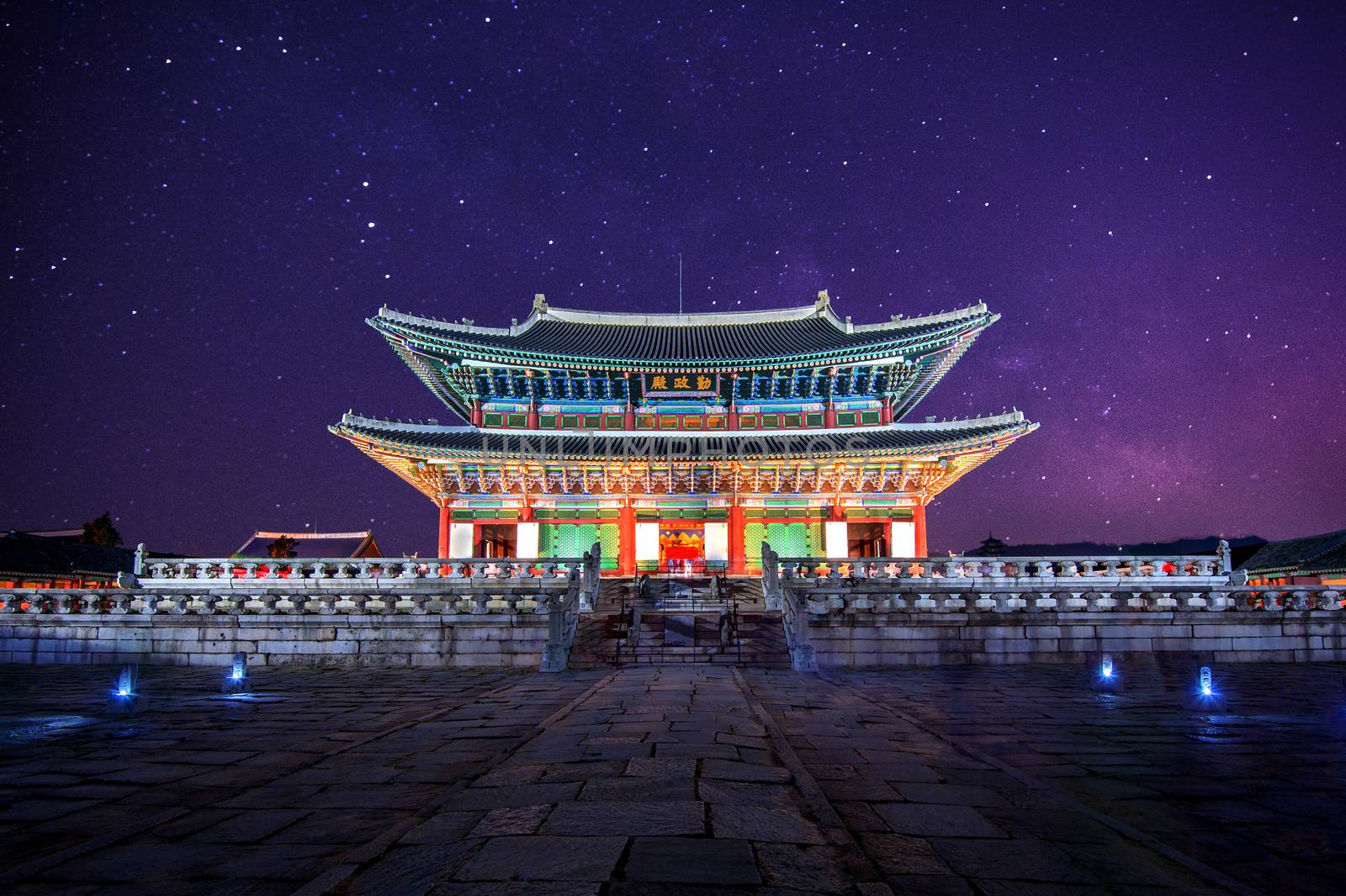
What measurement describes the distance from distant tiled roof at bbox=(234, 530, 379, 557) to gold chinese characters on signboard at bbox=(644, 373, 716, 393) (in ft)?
90.1

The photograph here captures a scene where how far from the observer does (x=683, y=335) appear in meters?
33.7

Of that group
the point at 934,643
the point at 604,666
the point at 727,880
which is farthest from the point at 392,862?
the point at 934,643

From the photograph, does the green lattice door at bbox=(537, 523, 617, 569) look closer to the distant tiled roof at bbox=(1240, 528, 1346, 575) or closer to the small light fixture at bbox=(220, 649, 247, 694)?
the small light fixture at bbox=(220, 649, 247, 694)

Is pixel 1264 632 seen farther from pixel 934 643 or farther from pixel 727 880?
pixel 727 880

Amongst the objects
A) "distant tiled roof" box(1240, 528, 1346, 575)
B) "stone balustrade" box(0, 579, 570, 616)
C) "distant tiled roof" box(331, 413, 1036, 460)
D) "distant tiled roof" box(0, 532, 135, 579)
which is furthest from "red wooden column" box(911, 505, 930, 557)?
"distant tiled roof" box(0, 532, 135, 579)

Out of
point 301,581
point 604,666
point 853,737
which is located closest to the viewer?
point 853,737

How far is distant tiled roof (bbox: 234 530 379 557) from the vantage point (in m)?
48.4

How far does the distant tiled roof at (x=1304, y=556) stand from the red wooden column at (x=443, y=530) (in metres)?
31.0

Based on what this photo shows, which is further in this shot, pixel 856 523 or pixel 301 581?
pixel 856 523

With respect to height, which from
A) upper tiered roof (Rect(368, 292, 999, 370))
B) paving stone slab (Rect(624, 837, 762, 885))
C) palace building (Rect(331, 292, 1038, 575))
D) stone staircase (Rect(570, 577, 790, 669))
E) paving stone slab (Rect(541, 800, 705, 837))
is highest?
upper tiered roof (Rect(368, 292, 999, 370))

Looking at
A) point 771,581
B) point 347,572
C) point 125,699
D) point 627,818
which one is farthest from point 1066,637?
point 347,572

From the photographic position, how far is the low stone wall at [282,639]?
46.3ft

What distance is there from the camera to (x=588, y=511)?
93.6 feet

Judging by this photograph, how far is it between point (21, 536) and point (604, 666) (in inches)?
1352
